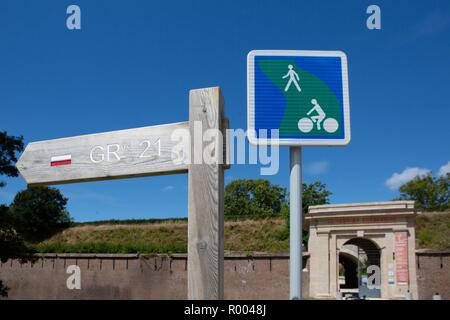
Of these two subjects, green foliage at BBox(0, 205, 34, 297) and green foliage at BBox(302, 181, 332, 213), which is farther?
green foliage at BBox(302, 181, 332, 213)

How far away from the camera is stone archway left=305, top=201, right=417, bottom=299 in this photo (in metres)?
28.5

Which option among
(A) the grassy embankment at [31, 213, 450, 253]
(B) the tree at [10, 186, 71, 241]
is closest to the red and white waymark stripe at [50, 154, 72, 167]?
(A) the grassy embankment at [31, 213, 450, 253]

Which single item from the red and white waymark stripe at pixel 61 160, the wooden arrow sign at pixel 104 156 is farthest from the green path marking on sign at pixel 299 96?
the red and white waymark stripe at pixel 61 160

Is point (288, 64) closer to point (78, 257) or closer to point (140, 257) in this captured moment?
point (140, 257)

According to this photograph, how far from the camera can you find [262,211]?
6050cm

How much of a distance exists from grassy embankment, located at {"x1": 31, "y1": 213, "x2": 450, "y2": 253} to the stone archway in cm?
259

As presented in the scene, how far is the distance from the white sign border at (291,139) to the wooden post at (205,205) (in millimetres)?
383

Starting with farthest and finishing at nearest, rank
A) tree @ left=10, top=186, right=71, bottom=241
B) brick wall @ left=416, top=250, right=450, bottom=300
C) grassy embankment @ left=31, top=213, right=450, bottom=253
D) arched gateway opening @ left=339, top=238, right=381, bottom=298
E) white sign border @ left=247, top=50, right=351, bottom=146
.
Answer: tree @ left=10, top=186, right=71, bottom=241 → grassy embankment @ left=31, top=213, right=450, bottom=253 → arched gateway opening @ left=339, top=238, right=381, bottom=298 → brick wall @ left=416, top=250, right=450, bottom=300 → white sign border @ left=247, top=50, right=351, bottom=146

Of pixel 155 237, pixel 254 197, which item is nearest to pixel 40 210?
pixel 155 237

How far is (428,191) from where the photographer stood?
58344mm

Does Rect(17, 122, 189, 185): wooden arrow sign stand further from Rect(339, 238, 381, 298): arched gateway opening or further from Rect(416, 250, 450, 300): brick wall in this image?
Rect(416, 250, 450, 300): brick wall

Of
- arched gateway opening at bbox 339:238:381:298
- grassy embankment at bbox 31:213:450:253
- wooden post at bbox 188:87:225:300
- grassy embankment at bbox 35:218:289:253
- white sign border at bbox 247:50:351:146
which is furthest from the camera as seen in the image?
grassy embankment at bbox 35:218:289:253

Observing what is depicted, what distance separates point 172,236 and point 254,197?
28.0m
